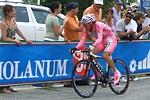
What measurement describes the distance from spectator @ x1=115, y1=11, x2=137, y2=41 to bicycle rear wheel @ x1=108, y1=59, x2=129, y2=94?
6.63ft

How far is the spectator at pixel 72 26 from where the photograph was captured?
38.5 ft

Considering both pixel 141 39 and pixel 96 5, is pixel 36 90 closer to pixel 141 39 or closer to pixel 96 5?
pixel 96 5

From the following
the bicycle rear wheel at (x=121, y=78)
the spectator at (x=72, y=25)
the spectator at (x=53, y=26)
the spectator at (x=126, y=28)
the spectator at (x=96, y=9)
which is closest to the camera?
the bicycle rear wheel at (x=121, y=78)

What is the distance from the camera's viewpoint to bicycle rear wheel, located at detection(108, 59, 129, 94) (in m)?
10.7

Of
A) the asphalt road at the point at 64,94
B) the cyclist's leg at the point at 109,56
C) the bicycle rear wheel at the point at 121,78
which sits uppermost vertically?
the cyclist's leg at the point at 109,56

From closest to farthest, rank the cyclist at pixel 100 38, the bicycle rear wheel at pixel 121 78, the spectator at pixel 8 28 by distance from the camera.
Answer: the cyclist at pixel 100 38 < the spectator at pixel 8 28 < the bicycle rear wheel at pixel 121 78

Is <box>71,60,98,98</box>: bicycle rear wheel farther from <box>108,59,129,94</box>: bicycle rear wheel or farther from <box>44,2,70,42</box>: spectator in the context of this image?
<box>44,2,70,42</box>: spectator

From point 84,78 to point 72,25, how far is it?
1.75 meters

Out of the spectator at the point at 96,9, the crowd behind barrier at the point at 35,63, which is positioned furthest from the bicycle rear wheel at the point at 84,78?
the spectator at the point at 96,9

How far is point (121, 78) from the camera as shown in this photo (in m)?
11.0

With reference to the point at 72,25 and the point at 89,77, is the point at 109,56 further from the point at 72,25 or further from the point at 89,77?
the point at 72,25

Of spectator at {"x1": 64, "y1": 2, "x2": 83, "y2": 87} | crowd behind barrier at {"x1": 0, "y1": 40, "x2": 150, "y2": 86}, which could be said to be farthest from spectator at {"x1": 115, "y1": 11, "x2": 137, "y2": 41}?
spectator at {"x1": 64, "y1": 2, "x2": 83, "y2": 87}

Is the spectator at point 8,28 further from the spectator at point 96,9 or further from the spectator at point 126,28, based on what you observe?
the spectator at point 126,28

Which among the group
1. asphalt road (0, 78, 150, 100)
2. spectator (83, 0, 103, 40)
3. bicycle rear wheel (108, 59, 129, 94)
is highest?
spectator (83, 0, 103, 40)
